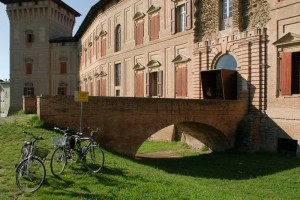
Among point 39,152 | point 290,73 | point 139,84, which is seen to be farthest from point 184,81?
point 39,152

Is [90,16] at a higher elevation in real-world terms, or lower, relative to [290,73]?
higher

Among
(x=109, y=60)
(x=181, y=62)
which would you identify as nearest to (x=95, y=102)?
(x=181, y=62)

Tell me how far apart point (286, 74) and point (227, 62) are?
3.69 meters

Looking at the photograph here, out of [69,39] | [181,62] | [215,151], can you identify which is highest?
[69,39]

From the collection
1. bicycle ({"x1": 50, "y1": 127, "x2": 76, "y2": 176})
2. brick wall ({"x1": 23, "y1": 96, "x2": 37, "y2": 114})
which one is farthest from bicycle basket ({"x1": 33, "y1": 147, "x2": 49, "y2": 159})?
brick wall ({"x1": 23, "y1": 96, "x2": 37, "y2": 114})

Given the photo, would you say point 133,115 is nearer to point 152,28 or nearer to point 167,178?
point 167,178

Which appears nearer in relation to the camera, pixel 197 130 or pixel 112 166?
pixel 112 166

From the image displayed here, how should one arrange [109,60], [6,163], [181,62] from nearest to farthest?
[6,163] → [181,62] → [109,60]

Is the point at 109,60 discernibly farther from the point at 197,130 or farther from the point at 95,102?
the point at 95,102

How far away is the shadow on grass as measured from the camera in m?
12.8

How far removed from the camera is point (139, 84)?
26484mm

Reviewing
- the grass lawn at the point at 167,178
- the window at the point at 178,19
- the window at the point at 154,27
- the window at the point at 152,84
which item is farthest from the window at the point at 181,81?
the grass lawn at the point at 167,178

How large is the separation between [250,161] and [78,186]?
9.24 metres

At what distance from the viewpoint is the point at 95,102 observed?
12875 mm
